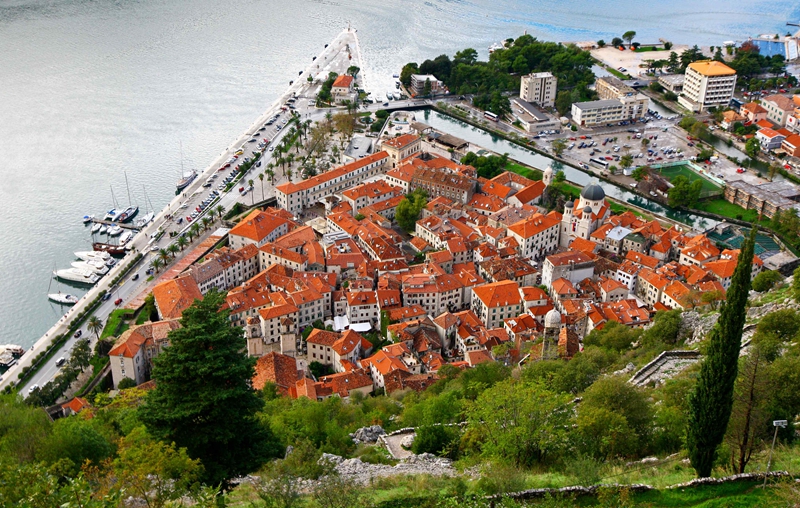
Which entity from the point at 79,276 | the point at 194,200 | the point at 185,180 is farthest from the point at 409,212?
the point at 79,276

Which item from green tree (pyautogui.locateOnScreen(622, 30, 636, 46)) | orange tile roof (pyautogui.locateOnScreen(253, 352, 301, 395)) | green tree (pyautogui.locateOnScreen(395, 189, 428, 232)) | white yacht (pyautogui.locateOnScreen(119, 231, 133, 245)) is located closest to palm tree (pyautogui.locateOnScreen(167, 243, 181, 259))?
white yacht (pyautogui.locateOnScreen(119, 231, 133, 245))

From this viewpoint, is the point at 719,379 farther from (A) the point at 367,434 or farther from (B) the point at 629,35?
(B) the point at 629,35

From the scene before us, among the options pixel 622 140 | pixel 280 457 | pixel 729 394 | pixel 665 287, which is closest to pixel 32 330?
pixel 280 457

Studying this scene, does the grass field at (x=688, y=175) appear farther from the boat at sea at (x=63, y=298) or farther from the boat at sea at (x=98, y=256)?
the boat at sea at (x=63, y=298)

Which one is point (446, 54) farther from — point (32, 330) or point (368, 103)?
point (32, 330)

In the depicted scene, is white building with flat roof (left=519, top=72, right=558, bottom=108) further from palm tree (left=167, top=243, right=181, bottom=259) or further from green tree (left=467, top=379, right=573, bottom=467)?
green tree (left=467, top=379, right=573, bottom=467)

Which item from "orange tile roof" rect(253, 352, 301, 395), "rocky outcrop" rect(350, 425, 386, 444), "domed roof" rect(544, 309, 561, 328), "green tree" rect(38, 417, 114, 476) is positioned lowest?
"orange tile roof" rect(253, 352, 301, 395)

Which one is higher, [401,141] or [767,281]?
[401,141]
